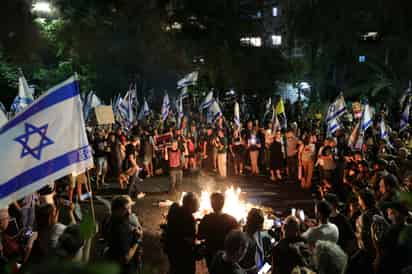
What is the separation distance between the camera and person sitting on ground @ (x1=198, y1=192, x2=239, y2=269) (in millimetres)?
5898

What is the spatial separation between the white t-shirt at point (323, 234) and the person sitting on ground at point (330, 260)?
4.29 ft

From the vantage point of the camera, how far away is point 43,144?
16.3ft

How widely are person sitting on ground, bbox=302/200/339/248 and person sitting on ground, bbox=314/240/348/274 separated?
4.20 feet

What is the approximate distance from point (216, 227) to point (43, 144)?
2.31 meters

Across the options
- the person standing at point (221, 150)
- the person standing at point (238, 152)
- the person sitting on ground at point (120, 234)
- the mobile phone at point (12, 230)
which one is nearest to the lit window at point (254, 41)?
the person standing at point (238, 152)

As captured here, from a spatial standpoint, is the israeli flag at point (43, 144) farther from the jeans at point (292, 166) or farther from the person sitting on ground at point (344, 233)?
the jeans at point (292, 166)

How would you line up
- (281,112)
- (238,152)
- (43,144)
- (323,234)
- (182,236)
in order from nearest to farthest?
1. (43,144)
2. (323,234)
3. (182,236)
4. (238,152)
5. (281,112)

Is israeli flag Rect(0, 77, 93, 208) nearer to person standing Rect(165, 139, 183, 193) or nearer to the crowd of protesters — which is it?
the crowd of protesters

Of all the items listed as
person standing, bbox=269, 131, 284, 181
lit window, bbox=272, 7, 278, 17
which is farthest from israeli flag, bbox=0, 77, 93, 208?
lit window, bbox=272, 7, 278, 17

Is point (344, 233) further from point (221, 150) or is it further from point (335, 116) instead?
point (335, 116)

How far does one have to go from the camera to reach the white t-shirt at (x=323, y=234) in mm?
5547

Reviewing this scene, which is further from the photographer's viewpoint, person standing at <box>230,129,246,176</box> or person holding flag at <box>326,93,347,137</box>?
person standing at <box>230,129,246,176</box>

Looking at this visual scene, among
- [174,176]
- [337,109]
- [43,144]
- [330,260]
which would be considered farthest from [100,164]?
[330,260]

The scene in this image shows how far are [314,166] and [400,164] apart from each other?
421 cm
